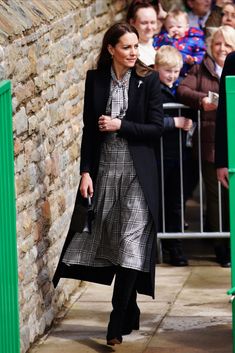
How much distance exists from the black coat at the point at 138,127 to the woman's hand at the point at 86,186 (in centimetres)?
7

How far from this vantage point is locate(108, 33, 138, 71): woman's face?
7.72 m

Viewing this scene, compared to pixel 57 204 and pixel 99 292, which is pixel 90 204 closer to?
pixel 57 204

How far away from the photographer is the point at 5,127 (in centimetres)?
620

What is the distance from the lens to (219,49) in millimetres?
10109

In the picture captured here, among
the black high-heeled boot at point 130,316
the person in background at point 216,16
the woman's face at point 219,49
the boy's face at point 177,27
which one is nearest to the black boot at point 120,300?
the black high-heeled boot at point 130,316

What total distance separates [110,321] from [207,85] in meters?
2.98

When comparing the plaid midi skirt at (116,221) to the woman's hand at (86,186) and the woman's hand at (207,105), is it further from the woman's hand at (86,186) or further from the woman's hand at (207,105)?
the woman's hand at (207,105)

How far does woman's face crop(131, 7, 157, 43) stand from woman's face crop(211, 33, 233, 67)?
3.00 ft

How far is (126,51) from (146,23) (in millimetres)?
3296

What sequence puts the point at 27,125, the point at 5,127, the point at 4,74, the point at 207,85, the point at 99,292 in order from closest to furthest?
the point at 5,127, the point at 4,74, the point at 27,125, the point at 99,292, the point at 207,85

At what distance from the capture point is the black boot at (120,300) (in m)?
7.75

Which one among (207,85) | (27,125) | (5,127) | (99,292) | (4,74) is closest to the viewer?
(5,127)

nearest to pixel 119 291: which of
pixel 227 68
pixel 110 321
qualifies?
pixel 110 321

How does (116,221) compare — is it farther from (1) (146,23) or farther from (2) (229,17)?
(2) (229,17)
